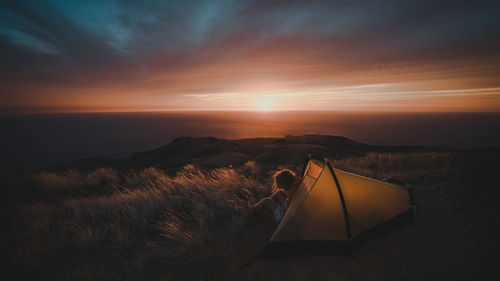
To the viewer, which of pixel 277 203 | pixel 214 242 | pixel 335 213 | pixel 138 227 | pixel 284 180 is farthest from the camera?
pixel 284 180

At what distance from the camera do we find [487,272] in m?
2.99

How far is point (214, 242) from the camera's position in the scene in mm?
4055

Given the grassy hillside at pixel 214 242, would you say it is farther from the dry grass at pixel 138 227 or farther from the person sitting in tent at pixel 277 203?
the person sitting in tent at pixel 277 203

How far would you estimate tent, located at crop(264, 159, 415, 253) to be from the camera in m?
3.62

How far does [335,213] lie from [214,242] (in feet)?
8.73

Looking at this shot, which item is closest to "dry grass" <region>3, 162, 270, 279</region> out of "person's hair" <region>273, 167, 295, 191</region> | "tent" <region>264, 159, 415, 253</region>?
"person's hair" <region>273, 167, 295, 191</region>

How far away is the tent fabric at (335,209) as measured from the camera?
3666 mm

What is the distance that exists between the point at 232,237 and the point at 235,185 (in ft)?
8.72

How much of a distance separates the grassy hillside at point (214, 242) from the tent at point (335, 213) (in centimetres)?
27

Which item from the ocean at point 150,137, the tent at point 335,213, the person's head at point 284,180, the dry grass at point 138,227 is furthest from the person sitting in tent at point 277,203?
the ocean at point 150,137

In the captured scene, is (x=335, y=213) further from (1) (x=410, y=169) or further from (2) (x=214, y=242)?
(1) (x=410, y=169)

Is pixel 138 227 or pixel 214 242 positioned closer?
pixel 214 242

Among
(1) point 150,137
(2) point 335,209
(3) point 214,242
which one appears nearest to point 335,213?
(2) point 335,209

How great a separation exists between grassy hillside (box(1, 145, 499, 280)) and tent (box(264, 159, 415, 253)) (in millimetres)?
267
